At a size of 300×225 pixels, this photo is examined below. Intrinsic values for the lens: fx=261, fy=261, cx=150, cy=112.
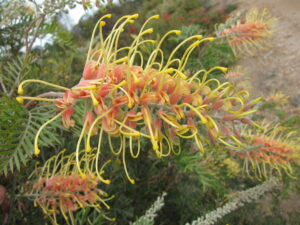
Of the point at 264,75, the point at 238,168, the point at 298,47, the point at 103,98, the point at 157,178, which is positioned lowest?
the point at 264,75

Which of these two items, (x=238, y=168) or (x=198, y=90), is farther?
(x=238, y=168)

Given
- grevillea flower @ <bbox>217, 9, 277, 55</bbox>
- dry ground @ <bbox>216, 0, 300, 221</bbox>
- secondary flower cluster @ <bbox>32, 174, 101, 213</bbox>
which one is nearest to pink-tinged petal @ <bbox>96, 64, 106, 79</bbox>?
secondary flower cluster @ <bbox>32, 174, 101, 213</bbox>

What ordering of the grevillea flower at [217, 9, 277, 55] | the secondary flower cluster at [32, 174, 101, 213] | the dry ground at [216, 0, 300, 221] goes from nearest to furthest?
the secondary flower cluster at [32, 174, 101, 213], the grevillea flower at [217, 9, 277, 55], the dry ground at [216, 0, 300, 221]

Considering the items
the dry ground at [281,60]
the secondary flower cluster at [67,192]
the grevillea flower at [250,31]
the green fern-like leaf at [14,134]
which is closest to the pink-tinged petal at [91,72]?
→ the green fern-like leaf at [14,134]

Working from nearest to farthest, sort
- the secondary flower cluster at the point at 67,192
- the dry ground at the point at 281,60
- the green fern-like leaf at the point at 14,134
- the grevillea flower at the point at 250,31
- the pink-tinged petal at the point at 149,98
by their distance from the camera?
the pink-tinged petal at the point at 149,98 < the green fern-like leaf at the point at 14,134 < the secondary flower cluster at the point at 67,192 < the grevillea flower at the point at 250,31 < the dry ground at the point at 281,60

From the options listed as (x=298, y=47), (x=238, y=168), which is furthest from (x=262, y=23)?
→ (x=298, y=47)

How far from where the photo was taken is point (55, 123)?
0.75m

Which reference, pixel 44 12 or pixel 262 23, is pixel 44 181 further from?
pixel 262 23

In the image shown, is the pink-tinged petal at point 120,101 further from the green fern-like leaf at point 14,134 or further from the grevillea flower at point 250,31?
the grevillea flower at point 250,31

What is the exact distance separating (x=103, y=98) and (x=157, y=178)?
1098 mm

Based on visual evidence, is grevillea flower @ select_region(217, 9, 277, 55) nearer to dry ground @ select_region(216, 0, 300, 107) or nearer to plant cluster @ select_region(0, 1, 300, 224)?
plant cluster @ select_region(0, 1, 300, 224)

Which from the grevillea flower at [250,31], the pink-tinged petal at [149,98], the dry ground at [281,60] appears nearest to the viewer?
the pink-tinged petal at [149,98]

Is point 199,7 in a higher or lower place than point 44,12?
lower

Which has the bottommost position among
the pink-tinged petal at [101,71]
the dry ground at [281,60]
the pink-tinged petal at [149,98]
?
the dry ground at [281,60]
